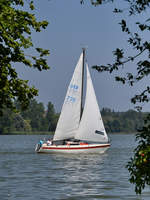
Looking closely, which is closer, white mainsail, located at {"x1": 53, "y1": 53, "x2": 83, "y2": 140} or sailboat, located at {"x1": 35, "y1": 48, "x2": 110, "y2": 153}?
sailboat, located at {"x1": 35, "y1": 48, "x2": 110, "y2": 153}

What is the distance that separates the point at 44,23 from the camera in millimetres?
17891

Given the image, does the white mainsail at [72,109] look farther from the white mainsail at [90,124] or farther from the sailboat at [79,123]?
the white mainsail at [90,124]

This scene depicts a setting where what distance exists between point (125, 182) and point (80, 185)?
11.6ft

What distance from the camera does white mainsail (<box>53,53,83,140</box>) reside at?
6209 centimetres

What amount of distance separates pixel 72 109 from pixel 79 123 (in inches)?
83.0

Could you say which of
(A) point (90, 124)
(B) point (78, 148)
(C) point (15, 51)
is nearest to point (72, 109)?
(A) point (90, 124)

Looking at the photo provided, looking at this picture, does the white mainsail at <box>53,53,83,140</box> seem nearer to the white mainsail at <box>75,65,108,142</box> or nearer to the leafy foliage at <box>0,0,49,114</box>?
the white mainsail at <box>75,65,108,142</box>

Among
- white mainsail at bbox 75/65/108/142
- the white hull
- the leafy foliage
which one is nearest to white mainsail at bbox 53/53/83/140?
white mainsail at bbox 75/65/108/142

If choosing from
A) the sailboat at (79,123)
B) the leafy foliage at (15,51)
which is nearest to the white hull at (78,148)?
the sailboat at (79,123)

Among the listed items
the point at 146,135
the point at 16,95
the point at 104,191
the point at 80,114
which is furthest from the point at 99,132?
the point at 146,135

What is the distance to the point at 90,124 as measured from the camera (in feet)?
203

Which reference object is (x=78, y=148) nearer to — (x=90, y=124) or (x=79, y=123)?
(x=90, y=124)

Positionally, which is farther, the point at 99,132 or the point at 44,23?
the point at 99,132

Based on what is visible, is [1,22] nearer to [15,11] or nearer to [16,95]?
[15,11]
